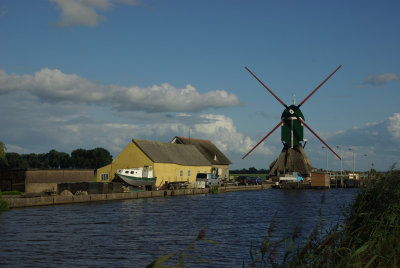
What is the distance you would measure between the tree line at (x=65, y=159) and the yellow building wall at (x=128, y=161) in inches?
3129

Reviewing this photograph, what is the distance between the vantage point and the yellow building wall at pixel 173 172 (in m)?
66.1

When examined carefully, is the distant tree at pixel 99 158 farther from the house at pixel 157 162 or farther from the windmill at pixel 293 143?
the house at pixel 157 162

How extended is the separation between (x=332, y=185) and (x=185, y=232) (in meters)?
75.9

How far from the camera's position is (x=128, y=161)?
6581 centimetres

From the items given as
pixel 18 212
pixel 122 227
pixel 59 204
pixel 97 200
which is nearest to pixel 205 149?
pixel 97 200

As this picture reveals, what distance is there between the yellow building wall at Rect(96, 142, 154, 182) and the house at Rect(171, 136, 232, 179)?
2274cm

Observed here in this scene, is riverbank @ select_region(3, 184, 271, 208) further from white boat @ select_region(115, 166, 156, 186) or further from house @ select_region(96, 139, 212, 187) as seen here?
house @ select_region(96, 139, 212, 187)

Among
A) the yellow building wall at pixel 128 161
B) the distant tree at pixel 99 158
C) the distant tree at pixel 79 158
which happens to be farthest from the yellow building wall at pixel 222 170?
the distant tree at pixel 79 158

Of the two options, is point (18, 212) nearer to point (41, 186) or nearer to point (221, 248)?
point (41, 186)

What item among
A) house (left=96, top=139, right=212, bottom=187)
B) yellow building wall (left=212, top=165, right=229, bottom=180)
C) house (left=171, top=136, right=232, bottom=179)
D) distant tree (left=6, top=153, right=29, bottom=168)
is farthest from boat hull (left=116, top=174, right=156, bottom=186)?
distant tree (left=6, top=153, right=29, bottom=168)

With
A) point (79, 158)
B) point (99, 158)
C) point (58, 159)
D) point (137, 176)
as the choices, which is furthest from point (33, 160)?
point (137, 176)

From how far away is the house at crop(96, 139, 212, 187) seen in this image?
6538cm

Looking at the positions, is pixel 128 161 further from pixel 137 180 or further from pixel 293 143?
pixel 293 143

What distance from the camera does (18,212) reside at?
36375 mm
